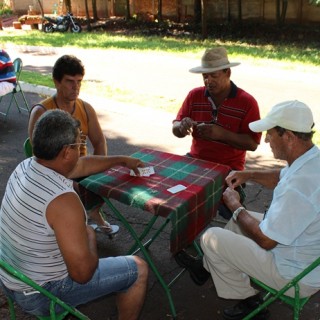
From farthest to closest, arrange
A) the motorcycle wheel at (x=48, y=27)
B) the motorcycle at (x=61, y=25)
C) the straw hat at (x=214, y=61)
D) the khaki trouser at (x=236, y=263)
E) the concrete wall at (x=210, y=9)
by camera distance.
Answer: the motorcycle wheel at (x=48, y=27) < the motorcycle at (x=61, y=25) < the concrete wall at (x=210, y=9) < the straw hat at (x=214, y=61) < the khaki trouser at (x=236, y=263)

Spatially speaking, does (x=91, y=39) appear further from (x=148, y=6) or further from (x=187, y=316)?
(x=187, y=316)

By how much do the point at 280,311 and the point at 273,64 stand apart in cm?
900


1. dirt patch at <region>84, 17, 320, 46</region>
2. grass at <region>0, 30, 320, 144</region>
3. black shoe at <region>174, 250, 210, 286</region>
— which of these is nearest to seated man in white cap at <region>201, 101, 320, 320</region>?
black shoe at <region>174, 250, 210, 286</region>

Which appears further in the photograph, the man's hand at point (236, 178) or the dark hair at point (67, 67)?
the dark hair at point (67, 67)

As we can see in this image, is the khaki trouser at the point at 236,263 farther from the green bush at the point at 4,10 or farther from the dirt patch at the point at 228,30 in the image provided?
the green bush at the point at 4,10

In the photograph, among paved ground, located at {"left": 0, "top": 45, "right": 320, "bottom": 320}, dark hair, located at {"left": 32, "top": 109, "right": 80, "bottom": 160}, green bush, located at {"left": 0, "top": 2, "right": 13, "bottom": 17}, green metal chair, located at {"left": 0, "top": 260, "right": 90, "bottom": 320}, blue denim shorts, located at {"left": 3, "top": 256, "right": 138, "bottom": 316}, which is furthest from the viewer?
green bush, located at {"left": 0, "top": 2, "right": 13, "bottom": 17}

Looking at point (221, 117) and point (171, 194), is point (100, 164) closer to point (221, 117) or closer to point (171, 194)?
point (171, 194)

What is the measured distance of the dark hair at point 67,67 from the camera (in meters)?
3.24

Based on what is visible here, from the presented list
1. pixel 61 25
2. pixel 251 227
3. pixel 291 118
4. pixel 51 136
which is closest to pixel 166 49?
pixel 61 25

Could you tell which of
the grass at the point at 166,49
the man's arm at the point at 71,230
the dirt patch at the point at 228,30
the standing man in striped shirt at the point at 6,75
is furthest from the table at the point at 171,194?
the dirt patch at the point at 228,30

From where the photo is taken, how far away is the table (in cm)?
247

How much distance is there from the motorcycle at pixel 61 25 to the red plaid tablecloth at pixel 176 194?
18.8m

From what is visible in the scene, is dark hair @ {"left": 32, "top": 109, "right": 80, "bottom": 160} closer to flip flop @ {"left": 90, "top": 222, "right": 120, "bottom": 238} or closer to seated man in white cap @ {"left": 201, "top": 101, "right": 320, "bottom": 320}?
seated man in white cap @ {"left": 201, "top": 101, "right": 320, "bottom": 320}

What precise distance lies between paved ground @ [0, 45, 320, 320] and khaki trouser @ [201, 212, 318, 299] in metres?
0.39
